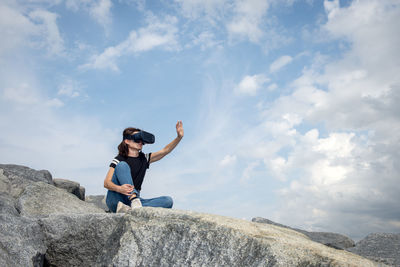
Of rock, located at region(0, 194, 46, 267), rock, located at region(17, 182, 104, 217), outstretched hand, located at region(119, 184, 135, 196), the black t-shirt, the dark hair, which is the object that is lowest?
rock, located at region(0, 194, 46, 267)

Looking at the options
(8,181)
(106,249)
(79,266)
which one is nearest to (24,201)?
(8,181)

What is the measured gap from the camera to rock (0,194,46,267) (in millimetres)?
4574

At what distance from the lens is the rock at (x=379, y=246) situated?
411 inches

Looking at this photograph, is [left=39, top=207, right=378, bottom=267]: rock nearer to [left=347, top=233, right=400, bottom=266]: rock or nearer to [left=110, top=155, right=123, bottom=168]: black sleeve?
[left=110, top=155, right=123, bottom=168]: black sleeve

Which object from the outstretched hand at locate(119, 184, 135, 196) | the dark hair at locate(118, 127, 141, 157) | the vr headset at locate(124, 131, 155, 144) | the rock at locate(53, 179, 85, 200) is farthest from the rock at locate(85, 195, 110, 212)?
the outstretched hand at locate(119, 184, 135, 196)

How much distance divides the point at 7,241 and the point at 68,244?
767mm

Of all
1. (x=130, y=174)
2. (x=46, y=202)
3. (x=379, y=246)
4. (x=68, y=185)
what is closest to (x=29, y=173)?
(x=68, y=185)

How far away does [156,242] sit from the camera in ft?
12.8

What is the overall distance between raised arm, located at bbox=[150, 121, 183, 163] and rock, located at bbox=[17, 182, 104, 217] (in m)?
2.20

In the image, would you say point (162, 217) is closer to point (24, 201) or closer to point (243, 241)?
point (243, 241)

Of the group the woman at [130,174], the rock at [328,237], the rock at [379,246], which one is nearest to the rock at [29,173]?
the woman at [130,174]

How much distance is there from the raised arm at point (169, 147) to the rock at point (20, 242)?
8.72ft

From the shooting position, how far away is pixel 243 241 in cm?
361

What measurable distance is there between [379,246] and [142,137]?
858 cm
